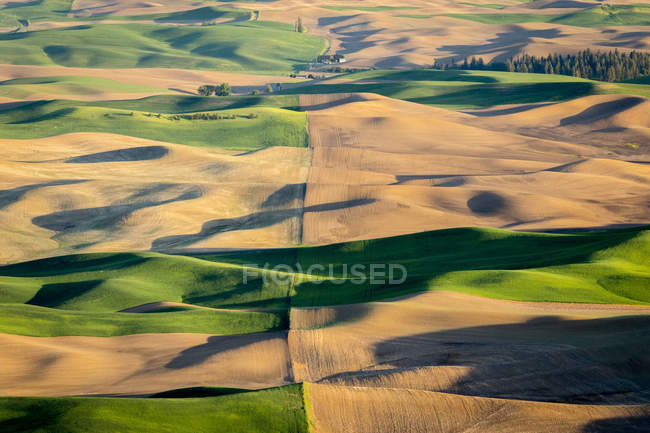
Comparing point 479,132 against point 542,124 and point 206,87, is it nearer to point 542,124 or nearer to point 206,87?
point 542,124

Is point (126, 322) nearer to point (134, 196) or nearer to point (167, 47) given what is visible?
point (134, 196)

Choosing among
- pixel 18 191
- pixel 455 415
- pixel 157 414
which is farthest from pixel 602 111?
pixel 157 414

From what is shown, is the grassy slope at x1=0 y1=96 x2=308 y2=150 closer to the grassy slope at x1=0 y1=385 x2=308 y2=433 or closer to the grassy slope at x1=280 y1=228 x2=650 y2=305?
the grassy slope at x1=280 y1=228 x2=650 y2=305

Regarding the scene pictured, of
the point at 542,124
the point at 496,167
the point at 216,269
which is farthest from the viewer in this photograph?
the point at 542,124

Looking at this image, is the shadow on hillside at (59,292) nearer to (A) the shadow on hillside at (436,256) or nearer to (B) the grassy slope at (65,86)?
(A) the shadow on hillside at (436,256)

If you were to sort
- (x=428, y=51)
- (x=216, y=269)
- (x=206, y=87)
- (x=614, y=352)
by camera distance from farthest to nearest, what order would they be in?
1. (x=428, y=51)
2. (x=206, y=87)
3. (x=216, y=269)
4. (x=614, y=352)

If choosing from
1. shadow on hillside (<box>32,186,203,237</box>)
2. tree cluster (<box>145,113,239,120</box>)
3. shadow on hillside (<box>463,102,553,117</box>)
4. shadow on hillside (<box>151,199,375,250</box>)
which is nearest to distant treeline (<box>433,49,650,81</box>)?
shadow on hillside (<box>463,102,553,117</box>)

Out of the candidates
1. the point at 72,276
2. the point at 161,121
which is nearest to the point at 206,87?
the point at 161,121
